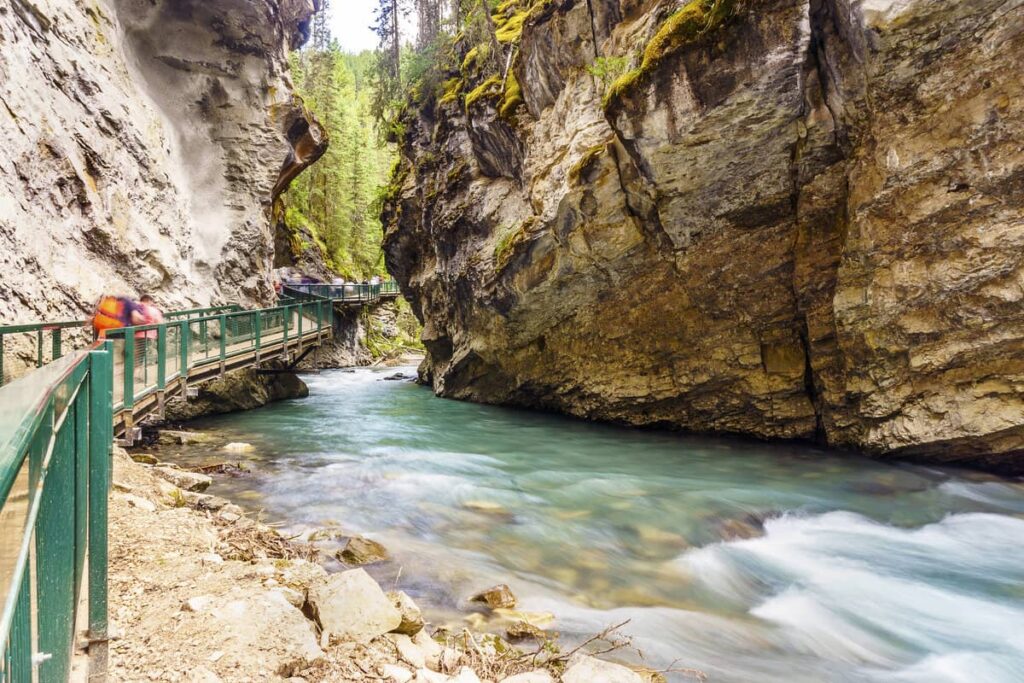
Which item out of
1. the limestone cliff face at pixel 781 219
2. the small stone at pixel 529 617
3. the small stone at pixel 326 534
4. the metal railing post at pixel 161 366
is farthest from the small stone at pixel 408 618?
the limestone cliff face at pixel 781 219

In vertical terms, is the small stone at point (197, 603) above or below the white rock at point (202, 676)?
above

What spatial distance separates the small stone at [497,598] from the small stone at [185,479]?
4.24m

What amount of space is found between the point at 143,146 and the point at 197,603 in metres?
16.4

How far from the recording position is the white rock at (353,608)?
127 inches

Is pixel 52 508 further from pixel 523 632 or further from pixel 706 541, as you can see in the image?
pixel 706 541

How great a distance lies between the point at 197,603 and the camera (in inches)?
127

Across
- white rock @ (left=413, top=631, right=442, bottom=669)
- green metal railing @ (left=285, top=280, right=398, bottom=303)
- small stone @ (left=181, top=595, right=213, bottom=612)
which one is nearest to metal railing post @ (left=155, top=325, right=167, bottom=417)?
small stone @ (left=181, top=595, right=213, bottom=612)

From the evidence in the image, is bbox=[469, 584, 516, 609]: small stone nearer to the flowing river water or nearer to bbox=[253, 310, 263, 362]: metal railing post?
the flowing river water

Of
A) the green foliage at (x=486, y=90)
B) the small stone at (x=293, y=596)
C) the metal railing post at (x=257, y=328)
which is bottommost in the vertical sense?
the small stone at (x=293, y=596)

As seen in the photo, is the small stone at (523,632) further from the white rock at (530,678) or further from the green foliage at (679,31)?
the green foliage at (679,31)

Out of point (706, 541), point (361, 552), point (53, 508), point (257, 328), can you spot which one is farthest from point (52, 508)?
point (257, 328)

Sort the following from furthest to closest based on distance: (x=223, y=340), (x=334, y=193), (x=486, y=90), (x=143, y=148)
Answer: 1. (x=334, y=193)
2. (x=486, y=90)
3. (x=143, y=148)
4. (x=223, y=340)

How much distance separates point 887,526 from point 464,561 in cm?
546

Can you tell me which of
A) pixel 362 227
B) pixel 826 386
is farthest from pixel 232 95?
pixel 362 227
